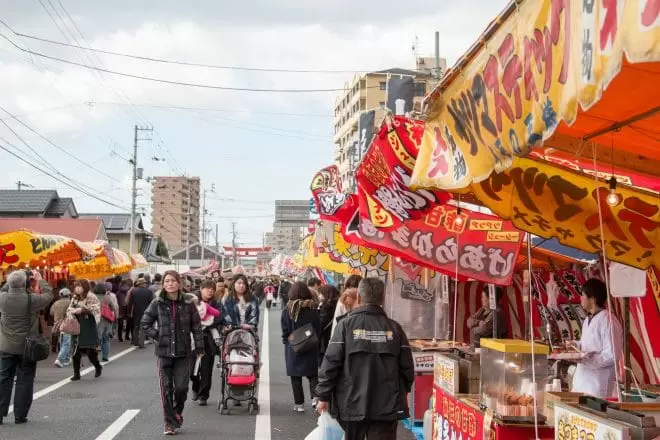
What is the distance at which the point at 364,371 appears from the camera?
586 cm

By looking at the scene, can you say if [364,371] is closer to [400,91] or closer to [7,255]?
[400,91]

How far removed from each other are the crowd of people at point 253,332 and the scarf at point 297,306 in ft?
0.06

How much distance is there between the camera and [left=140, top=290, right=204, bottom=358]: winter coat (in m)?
9.09

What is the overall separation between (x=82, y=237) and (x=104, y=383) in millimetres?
25439

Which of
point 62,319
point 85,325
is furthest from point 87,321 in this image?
point 62,319

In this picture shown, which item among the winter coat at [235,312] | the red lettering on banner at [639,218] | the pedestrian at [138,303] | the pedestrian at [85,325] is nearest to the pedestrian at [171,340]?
the winter coat at [235,312]

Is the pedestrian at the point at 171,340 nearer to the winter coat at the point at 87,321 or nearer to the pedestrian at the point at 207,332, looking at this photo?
the pedestrian at the point at 207,332

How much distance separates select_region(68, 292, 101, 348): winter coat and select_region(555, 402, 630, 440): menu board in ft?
37.9

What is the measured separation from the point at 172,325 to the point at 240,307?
2717mm

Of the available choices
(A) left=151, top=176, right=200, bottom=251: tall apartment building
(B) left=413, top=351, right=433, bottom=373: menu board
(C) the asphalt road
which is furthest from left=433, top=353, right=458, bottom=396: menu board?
(A) left=151, top=176, right=200, bottom=251: tall apartment building

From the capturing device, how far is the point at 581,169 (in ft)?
21.9

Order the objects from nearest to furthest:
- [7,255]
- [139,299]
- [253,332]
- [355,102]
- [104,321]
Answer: [253,332] < [7,255] < [104,321] < [139,299] < [355,102]

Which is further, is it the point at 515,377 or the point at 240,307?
the point at 240,307

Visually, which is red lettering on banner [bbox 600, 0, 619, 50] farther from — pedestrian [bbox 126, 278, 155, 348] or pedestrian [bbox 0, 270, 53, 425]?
pedestrian [bbox 126, 278, 155, 348]
